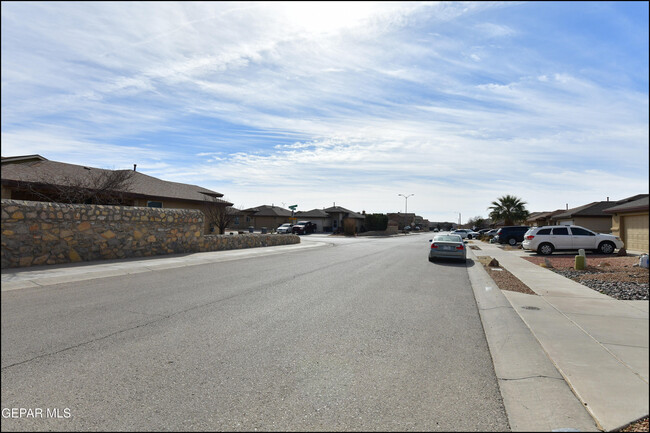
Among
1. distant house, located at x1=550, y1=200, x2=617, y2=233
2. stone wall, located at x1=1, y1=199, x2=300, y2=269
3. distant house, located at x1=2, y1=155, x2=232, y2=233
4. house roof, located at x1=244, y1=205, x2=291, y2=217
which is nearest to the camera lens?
stone wall, located at x1=1, y1=199, x2=300, y2=269

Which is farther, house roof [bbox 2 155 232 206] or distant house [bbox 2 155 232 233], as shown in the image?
house roof [bbox 2 155 232 206]

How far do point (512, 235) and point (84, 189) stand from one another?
32.5m

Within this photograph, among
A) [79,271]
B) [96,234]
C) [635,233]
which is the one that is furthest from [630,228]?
[79,271]

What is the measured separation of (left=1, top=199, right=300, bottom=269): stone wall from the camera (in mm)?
4344

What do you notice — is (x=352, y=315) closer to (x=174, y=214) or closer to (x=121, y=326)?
(x=121, y=326)

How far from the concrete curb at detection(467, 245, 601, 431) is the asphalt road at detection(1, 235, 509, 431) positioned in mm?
161

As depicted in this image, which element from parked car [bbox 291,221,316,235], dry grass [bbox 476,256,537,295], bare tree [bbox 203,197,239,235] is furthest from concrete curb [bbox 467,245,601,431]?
parked car [bbox 291,221,316,235]

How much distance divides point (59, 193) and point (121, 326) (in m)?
12.5

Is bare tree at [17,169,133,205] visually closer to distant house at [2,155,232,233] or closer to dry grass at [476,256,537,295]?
distant house at [2,155,232,233]

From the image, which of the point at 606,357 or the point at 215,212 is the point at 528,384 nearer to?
the point at 606,357

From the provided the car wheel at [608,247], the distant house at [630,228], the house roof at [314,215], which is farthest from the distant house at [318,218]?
the car wheel at [608,247]

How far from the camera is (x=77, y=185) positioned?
16.4 meters

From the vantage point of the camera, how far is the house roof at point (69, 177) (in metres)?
14.8

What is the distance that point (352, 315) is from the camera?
276 inches
